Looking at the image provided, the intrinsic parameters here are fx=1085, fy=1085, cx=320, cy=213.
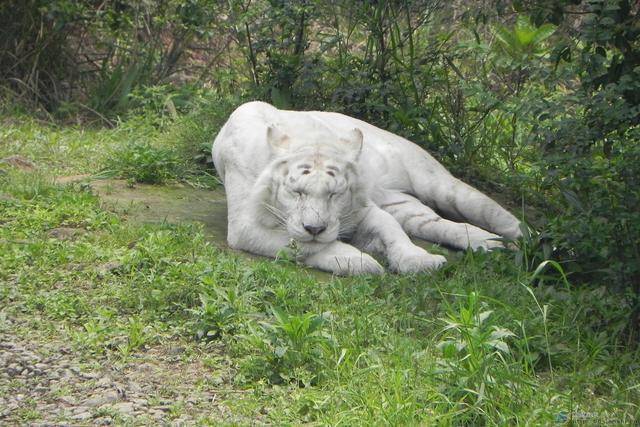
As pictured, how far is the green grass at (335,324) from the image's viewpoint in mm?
4219

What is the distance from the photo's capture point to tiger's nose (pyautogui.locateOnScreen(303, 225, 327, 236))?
6.39 m

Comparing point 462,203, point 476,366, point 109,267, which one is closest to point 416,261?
point 462,203

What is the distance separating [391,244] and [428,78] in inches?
103

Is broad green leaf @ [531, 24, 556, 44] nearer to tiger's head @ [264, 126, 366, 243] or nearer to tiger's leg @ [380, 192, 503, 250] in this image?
tiger's leg @ [380, 192, 503, 250]

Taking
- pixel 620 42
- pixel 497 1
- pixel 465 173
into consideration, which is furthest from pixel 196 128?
pixel 620 42

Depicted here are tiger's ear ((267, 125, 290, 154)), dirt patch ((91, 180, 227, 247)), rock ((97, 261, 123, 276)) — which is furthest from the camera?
dirt patch ((91, 180, 227, 247))

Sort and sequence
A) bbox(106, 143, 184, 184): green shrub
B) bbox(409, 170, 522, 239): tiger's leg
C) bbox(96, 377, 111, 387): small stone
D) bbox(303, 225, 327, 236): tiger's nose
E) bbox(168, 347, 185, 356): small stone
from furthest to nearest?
bbox(106, 143, 184, 184): green shrub, bbox(409, 170, 522, 239): tiger's leg, bbox(303, 225, 327, 236): tiger's nose, bbox(168, 347, 185, 356): small stone, bbox(96, 377, 111, 387): small stone

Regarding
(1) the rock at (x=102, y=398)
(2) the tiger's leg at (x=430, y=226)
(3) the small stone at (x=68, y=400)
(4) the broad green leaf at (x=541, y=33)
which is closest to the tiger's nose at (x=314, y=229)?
(2) the tiger's leg at (x=430, y=226)

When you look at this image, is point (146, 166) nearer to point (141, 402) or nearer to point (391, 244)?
point (391, 244)

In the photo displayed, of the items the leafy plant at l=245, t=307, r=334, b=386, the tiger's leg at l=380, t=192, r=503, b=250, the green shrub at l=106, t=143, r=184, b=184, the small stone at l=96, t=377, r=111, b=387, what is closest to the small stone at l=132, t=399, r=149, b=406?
the small stone at l=96, t=377, r=111, b=387

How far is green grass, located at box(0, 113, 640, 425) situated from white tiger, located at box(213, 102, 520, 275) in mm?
317

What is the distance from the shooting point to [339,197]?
671 centimetres

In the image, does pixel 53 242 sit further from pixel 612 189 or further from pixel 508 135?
pixel 508 135

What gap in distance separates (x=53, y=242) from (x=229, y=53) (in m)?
5.94
